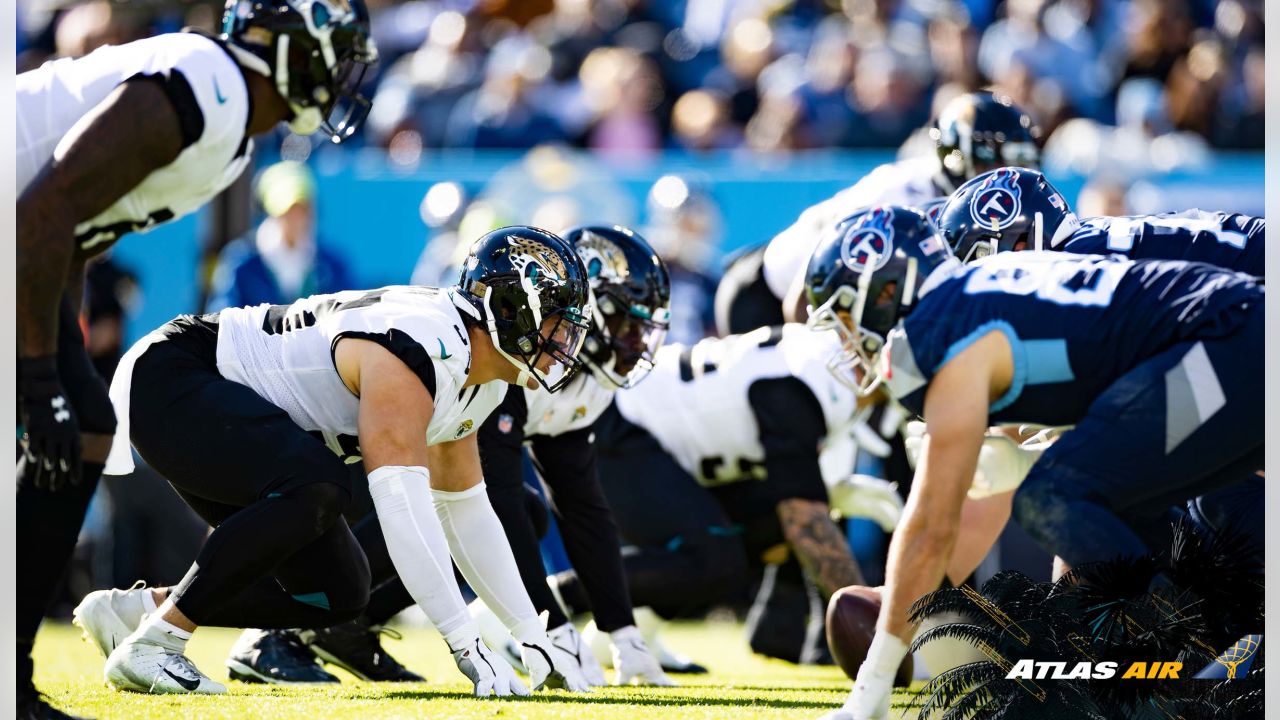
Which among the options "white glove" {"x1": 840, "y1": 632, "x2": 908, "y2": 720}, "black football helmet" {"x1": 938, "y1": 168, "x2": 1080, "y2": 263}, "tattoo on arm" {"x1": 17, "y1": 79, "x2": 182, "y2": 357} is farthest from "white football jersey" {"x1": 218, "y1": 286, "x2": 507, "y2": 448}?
"black football helmet" {"x1": 938, "y1": 168, "x2": 1080, "y2": 263}

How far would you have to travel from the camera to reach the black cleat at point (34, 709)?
12.0 feet

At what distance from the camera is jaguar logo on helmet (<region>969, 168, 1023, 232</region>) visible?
4816 millimetres

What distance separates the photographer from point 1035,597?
381 cm

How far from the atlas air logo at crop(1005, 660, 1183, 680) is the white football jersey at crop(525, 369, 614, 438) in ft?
6.80

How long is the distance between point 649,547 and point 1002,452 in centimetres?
161

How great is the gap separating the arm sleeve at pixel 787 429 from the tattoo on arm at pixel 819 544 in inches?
3.7

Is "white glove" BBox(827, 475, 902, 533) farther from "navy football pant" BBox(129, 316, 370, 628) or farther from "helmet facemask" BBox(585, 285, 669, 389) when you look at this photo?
"navy football pant" BBox(129, 316, 370, 628)

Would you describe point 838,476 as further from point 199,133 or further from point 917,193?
point 199,133

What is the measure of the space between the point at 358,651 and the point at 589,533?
817 millimetres

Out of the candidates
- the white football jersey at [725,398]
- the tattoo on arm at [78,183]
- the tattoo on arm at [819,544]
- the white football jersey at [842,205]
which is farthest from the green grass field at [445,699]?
the white football jersey at [842,205]

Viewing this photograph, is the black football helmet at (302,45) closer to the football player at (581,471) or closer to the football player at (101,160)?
the football player at (101,160)

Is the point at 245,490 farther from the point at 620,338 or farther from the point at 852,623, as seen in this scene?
the point at 852,623

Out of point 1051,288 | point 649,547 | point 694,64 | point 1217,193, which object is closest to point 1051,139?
point 1217,193

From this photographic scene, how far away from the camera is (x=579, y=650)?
5172 millimetres
